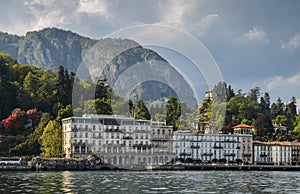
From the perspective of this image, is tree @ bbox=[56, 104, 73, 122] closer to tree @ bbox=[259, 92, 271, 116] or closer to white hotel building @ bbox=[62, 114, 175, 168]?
white hotel building @ bbox=[62, 114, 175, 168]

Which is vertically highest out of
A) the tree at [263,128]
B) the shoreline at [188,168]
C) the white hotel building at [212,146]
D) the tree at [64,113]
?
the tree at [64,113]

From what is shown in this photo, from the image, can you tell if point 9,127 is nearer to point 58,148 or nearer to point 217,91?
point 58,148

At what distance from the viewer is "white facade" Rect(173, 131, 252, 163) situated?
12075 cm

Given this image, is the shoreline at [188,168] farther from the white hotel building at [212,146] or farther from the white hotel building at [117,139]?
the white hotel building at [212,146]

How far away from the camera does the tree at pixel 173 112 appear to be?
118m

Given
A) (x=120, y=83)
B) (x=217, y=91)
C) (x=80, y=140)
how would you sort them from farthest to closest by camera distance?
(x=80, y=140)
(x=217, y=91)
(x=120, y=83)

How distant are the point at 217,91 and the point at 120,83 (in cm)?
1798

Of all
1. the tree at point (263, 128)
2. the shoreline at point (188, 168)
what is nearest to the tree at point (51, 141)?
the shoreline at point (188, 168)

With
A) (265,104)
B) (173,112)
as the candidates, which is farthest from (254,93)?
(173,112)

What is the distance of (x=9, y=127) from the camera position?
109250mm

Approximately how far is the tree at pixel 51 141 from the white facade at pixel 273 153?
48.2 m

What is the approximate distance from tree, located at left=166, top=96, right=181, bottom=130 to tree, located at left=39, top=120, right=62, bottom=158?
80.7 ft

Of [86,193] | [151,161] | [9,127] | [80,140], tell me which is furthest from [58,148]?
[86,193]

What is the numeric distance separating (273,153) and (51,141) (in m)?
55.7
